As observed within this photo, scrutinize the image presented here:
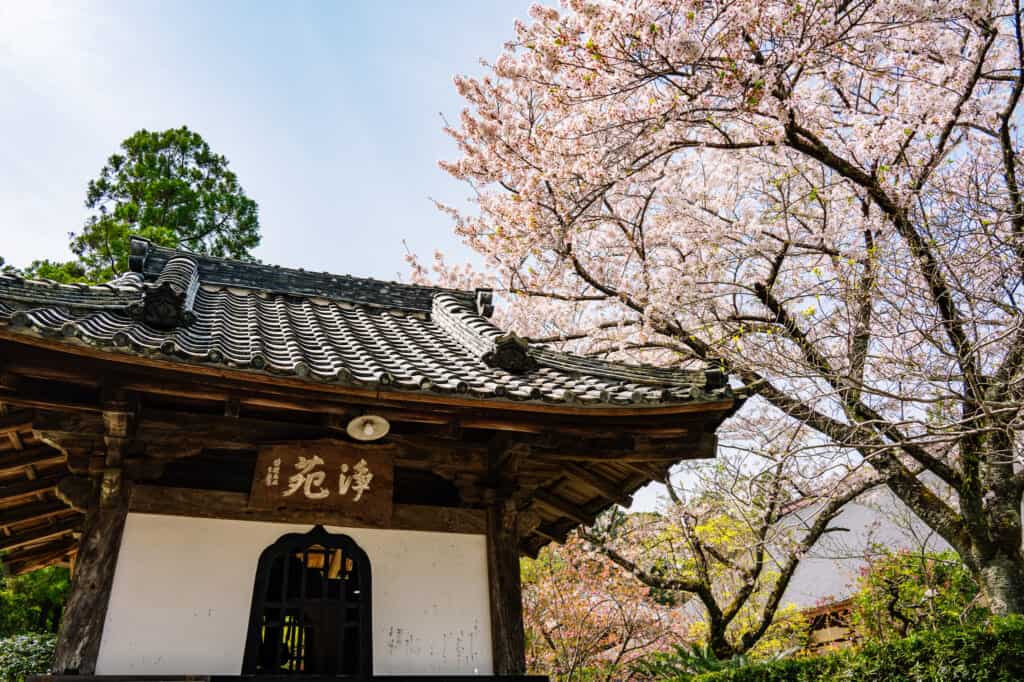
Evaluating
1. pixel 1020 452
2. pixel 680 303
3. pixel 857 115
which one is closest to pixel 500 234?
pixel 680 303

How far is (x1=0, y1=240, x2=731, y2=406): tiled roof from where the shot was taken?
423 cm

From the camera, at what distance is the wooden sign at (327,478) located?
4785 mm

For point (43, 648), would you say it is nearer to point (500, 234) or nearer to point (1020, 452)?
point (500, 234)

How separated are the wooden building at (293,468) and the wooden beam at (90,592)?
11mm

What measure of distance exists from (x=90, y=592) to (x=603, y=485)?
12.1ft

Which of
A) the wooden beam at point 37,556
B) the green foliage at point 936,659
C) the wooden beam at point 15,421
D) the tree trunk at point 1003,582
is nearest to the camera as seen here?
the wooden beam at point 15,421

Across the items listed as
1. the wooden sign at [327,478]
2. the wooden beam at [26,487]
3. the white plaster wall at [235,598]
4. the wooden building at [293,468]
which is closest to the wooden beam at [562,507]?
the wooden building at [293,468]

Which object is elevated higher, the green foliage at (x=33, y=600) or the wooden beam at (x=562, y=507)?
the green foliage at (x=33, y=600)

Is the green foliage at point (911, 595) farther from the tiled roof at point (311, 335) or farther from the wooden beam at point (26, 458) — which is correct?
the wooden beam at point (26, 458)

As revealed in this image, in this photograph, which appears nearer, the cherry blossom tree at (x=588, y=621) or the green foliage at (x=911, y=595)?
the green foliage at (x=911, y=595)

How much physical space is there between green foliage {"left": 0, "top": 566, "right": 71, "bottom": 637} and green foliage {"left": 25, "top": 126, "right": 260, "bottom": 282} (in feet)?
25.1

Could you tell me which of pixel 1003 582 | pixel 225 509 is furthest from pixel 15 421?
pixel 1003 582

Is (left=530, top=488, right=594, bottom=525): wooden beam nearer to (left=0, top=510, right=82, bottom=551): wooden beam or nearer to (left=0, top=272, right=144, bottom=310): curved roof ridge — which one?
(left=0, top=272, right=144, bottom=310): curved roof ridge

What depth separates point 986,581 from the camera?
760cm
